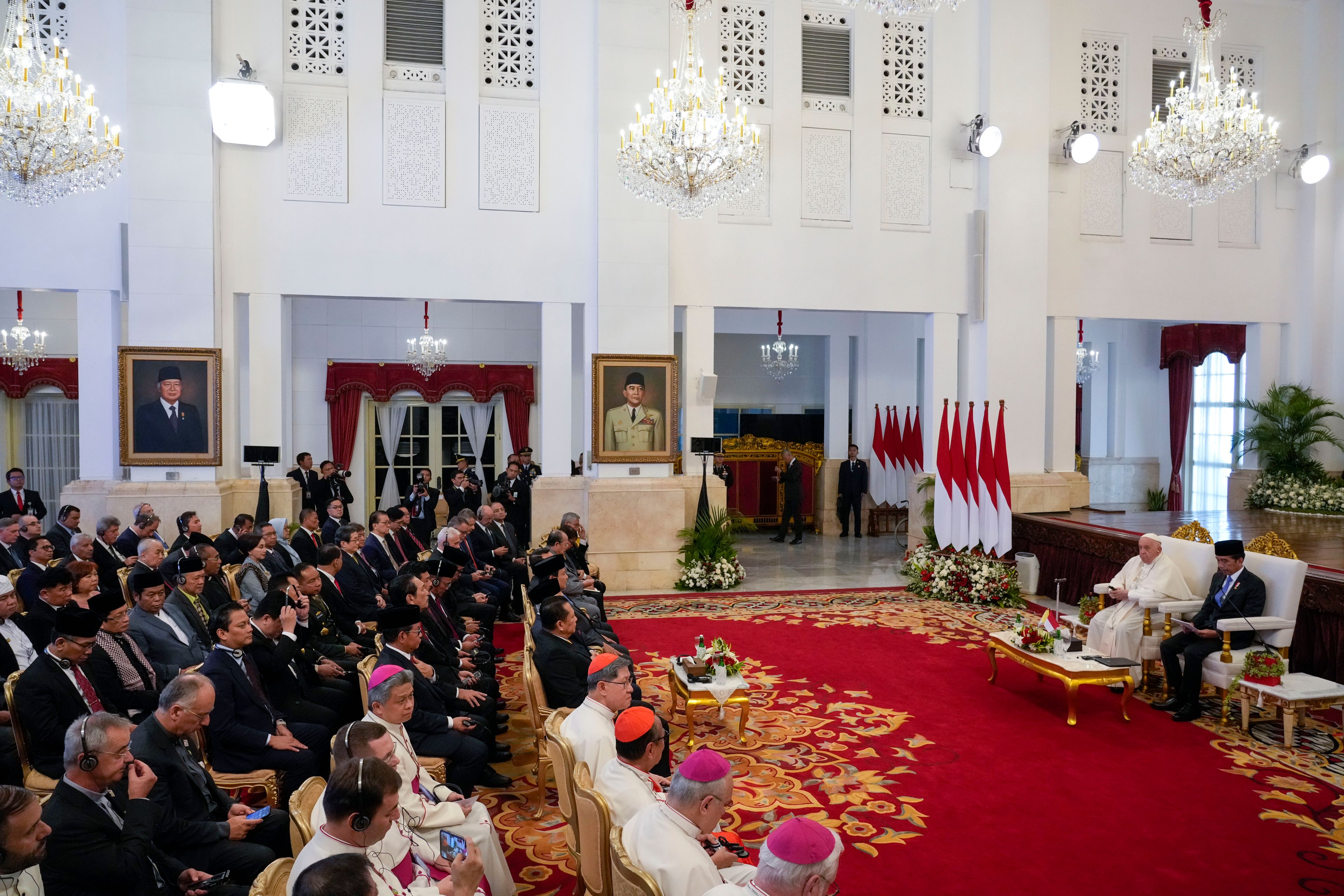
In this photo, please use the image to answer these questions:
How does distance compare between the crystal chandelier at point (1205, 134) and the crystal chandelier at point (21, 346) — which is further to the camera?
the crystal chandelier at point (21, 346)

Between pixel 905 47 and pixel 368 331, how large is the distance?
33.1 ft

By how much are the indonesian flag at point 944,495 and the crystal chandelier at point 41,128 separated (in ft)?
32.5

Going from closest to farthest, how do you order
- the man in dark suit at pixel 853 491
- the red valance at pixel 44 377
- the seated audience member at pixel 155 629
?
the seated audience member at pixel 155 629 < the red valance at pixel 44 377 < the man in dark suit at pixel 853 491

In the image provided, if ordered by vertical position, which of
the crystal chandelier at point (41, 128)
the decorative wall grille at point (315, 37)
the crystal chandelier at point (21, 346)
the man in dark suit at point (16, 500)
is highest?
the decorative wall grille at point (315, 37)

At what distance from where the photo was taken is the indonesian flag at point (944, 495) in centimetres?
1139

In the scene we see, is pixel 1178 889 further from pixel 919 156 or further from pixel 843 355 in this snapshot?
pixel 843 355

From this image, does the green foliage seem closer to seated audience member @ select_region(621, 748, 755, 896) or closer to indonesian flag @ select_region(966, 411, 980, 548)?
indonesian flag @ select_region(966, 411, 980, 548)

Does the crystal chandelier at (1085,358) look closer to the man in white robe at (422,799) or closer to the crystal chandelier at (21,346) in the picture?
the man in white robe at (422,799)

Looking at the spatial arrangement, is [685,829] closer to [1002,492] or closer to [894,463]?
[1002,492]

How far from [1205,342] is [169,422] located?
57.5ft

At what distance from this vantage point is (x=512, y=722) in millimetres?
6406

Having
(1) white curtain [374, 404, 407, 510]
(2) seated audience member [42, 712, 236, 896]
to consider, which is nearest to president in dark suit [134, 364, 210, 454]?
(1) white curtain [374, 404, 407, 510]

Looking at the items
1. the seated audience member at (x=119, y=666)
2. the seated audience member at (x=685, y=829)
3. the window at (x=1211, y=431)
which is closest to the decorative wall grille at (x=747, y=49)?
the seated audience member at (x=119, y=666)

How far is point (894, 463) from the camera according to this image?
16.3 meters
